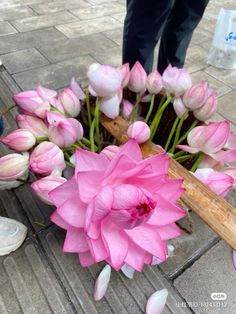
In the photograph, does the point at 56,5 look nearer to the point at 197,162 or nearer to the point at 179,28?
the point at 179,28

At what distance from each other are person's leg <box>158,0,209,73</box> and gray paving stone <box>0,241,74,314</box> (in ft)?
3.54

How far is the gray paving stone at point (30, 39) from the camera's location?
6.21 ft

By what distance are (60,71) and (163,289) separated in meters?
1.33

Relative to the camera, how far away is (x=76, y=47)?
1949 mm

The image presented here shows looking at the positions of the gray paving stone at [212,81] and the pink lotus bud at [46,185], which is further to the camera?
the gray paving stone at [212,81]

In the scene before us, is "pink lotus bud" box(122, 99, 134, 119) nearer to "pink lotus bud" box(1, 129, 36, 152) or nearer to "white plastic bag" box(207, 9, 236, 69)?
"pink lotus bud" box(1, 129, 36, 152)

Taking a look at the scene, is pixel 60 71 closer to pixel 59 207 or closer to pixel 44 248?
pixel 44 248

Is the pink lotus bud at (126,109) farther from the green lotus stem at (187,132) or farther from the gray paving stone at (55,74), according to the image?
the gray paving stone at (55,74)

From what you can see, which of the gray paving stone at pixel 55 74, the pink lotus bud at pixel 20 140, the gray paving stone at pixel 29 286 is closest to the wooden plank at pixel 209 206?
the pink lotus bud at pixel 20 140

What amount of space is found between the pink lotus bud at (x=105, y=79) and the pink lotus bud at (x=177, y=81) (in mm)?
119

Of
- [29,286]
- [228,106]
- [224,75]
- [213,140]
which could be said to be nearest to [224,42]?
[224,75]

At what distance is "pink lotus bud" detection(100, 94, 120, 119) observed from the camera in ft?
2.07

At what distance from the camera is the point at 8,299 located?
742 mm

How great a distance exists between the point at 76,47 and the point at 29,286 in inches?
→ 61.7
